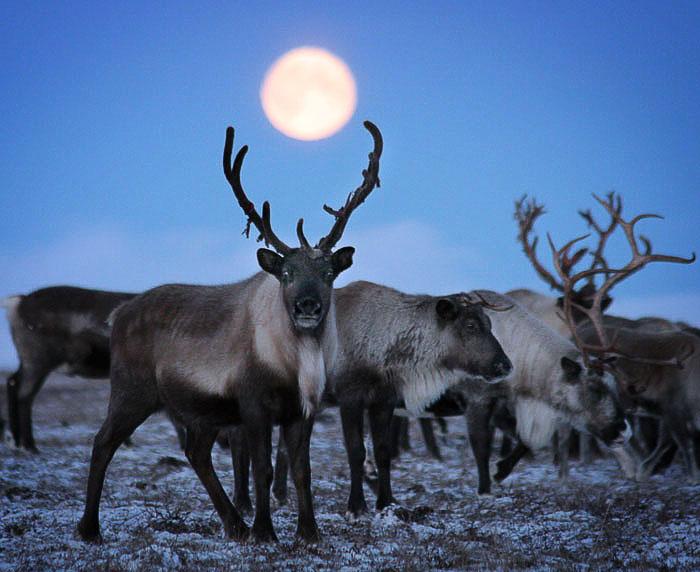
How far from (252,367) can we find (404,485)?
12.3ft

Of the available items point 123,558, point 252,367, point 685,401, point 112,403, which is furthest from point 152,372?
point 685,401

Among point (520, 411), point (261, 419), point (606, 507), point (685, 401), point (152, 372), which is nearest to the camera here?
point (261, 419)

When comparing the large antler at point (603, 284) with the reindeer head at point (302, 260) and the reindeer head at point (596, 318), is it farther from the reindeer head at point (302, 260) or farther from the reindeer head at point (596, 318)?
the reindeer head at point (302, 260)

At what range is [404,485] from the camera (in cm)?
779

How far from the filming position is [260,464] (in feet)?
14.8

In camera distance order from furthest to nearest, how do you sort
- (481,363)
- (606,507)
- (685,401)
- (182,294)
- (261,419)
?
1. (685,401)
2. (481,363)
3. (606,507)
4. (182,294)
5. (261,419)

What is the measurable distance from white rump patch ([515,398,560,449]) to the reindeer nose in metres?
3.78

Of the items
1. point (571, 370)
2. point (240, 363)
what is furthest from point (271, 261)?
point (571, 370)

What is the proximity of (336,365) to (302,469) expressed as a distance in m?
1.77

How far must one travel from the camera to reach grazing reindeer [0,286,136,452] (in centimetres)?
910

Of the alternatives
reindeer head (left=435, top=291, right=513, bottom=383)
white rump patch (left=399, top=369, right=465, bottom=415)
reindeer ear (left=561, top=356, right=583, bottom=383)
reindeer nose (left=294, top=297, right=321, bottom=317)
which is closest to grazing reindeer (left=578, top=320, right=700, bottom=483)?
reindeer ear (left=561, top=356, right=583, bottom=383)

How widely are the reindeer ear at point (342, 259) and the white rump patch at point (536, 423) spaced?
343 centimetres

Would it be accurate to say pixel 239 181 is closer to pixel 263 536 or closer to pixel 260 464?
pixel 260 464

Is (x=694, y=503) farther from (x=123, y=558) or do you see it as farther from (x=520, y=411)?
(x=123, y=558)
